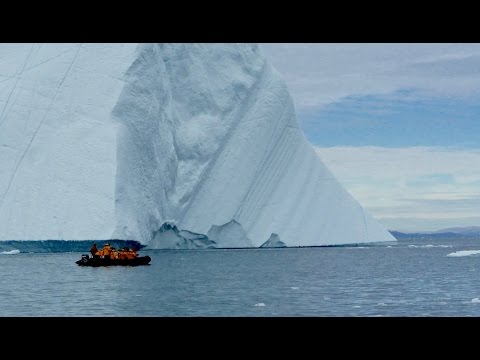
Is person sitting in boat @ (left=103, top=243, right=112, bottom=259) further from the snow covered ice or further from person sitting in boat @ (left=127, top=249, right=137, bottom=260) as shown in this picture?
person sitting in boat @ (left=127, top=249, right=137, bottom=260)

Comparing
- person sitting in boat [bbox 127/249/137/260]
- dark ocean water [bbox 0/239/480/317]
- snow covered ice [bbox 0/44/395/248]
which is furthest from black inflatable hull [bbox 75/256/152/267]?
snow covered ice [bbox 0/44/395/248]

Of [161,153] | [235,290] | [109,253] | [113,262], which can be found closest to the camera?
[235,290]

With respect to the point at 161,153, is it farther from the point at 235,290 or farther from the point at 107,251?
the point at 235,290

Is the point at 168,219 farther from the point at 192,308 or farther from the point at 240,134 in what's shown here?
the point at 192,308

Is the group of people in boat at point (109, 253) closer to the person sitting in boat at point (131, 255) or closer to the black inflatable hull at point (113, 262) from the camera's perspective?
the person sitting in boat at point (131, 255)

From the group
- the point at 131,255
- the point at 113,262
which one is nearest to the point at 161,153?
the point at 131,255

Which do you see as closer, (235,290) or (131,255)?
(235,290)
